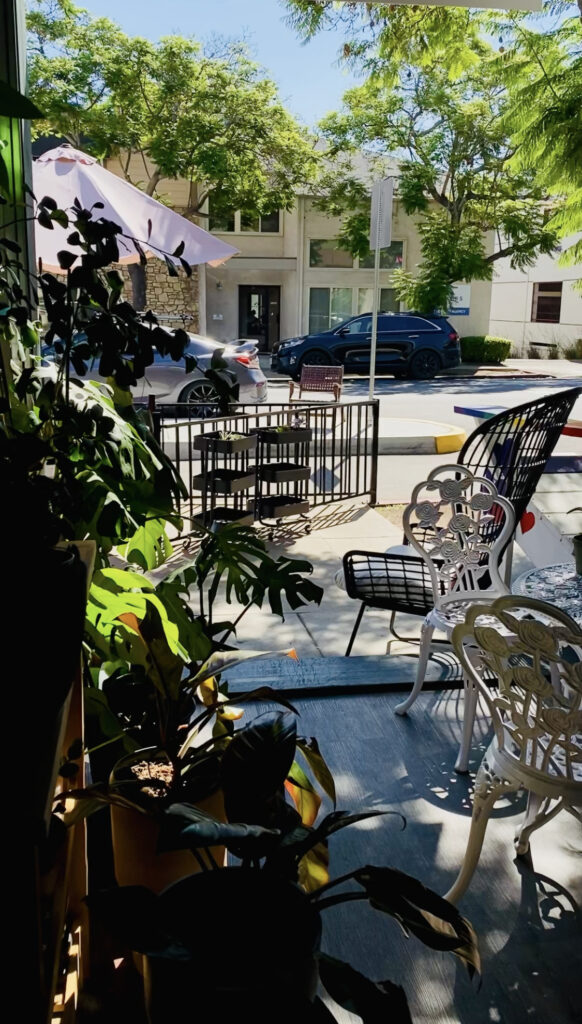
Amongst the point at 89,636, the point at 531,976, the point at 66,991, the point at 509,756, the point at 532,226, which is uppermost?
the point at 532,226

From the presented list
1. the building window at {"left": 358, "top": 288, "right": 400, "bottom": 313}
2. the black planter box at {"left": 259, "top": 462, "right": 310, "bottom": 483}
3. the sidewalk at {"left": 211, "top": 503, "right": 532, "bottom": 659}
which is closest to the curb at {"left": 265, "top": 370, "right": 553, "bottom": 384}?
the building window at {"left": 358, "top": 288, "right": 400, "bottom": 313}

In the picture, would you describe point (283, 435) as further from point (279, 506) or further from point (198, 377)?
point (198, 377)

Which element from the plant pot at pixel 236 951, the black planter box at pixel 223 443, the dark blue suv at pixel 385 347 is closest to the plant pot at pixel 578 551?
the plant pot at pixel 236 951

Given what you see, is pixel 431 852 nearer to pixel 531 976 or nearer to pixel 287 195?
pixel 531 976

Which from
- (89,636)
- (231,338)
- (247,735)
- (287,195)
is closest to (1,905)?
(247,735)

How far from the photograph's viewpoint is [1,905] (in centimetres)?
107

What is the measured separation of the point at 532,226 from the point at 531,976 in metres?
21.0

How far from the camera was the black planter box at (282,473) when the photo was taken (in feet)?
20.4

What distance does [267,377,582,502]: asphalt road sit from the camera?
8594mm

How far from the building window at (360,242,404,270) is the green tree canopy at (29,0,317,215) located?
258 inches

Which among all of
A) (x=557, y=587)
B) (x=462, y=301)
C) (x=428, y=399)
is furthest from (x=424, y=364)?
(x=557, y=587)

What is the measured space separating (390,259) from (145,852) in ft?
86.3

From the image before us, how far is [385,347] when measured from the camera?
1883cm

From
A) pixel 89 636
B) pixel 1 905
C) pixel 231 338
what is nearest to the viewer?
pixel 1 905
